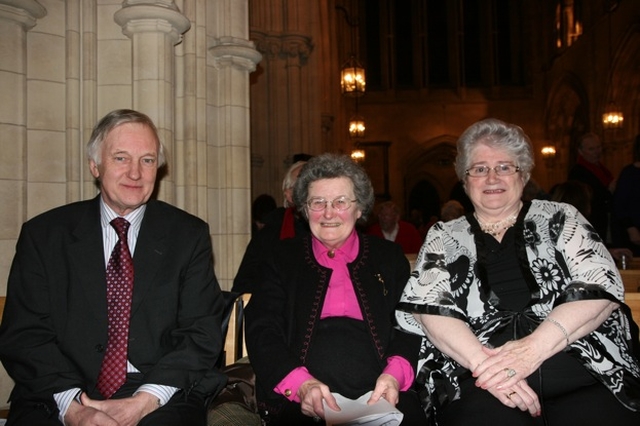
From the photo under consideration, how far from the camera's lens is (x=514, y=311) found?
2.50 meters

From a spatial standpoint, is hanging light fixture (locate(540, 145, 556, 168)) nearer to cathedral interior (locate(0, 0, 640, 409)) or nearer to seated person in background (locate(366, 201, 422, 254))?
cathedral interior (locate(0, 0, 640, 409))

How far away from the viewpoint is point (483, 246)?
8.71ft

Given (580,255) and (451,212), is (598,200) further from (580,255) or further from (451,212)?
(580,255)

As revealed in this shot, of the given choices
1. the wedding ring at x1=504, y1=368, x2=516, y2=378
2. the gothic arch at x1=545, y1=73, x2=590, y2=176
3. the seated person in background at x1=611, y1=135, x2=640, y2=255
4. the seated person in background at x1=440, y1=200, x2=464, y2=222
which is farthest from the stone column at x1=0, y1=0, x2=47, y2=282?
the gothic arch at x1=545, y1=73, x2=590, y2=176

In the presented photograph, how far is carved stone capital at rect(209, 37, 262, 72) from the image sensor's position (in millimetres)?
4484

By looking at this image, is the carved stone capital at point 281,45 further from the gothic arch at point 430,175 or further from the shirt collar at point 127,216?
the gothic arch at point 430,175

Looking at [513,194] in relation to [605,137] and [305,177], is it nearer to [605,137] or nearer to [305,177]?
[305,177]

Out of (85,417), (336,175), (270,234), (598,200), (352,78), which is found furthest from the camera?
(352,78)

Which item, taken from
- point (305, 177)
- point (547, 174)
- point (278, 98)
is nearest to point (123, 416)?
point (305, 177)

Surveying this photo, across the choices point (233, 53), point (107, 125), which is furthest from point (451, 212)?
point (107, 125)

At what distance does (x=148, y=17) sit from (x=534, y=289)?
110 inches

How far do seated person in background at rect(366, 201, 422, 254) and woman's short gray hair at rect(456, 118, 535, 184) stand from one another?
4.70 m

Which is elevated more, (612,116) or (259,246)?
(612,116)

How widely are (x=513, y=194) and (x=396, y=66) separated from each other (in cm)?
2015
